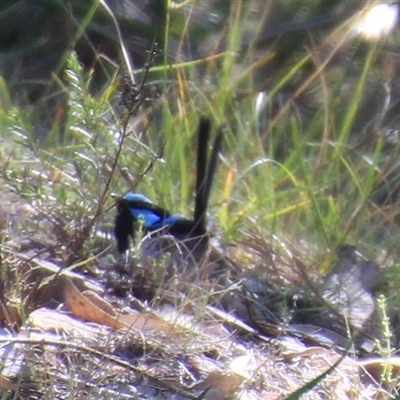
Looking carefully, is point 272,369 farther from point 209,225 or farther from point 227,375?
point 209,225

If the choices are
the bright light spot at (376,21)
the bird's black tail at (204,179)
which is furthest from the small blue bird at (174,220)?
the bright light spot at (376,21)

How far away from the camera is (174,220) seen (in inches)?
121

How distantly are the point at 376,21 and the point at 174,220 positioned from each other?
5.62 ft

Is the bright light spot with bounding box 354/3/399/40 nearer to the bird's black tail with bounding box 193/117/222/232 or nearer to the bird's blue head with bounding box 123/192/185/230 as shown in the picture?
the bird's black tail with bounding box 193/117/222/232

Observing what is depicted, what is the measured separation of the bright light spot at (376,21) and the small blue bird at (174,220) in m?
1.46

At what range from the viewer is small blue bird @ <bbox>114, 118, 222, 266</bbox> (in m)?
2.99

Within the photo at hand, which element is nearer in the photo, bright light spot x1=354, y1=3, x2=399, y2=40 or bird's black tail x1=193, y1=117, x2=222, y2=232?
bird's black tail x1=193, y1=117, x2=222, y2=232

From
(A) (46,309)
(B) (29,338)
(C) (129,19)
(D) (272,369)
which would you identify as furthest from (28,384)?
(C) (129,19)

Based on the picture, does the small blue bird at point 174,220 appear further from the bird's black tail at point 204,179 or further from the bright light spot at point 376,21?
the bright light spot at point 376,21

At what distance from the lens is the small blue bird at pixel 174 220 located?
299 cm

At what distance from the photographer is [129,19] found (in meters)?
5.14

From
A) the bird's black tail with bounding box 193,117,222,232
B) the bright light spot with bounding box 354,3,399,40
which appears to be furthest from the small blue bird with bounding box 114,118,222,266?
A: the bright light spot with bounding box 354,3,399,40

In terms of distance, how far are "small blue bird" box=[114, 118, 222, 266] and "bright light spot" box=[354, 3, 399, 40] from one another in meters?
1.46

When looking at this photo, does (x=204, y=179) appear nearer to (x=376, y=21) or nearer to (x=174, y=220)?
(x=174, y=220)
